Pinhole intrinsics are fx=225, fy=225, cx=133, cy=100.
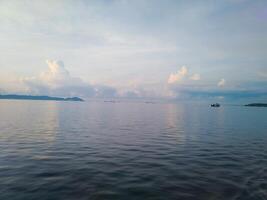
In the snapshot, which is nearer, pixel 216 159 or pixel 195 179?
pixel 195 179

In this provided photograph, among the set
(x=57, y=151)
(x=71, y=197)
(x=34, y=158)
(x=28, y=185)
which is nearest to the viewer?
(x=71, y=197)

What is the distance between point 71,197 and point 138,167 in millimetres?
9438

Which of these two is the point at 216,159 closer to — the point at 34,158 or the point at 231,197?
the point at 231,197

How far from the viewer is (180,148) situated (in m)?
34.7

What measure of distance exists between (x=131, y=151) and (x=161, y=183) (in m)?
13.2

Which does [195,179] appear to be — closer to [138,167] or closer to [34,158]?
[138,167]

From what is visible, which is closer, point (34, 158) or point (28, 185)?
point (28, 185)

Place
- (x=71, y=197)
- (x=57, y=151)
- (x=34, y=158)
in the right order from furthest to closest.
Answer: (x=57, y=151) → (x=34, y=158) → (x=71, y=197)

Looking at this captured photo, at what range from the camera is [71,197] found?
15992 millimetres

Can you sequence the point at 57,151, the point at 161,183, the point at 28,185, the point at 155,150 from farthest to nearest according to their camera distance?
the point at 155,150
the point at 57,151
the point at 161,183
the point at 28,185

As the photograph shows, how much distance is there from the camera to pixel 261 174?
73.3 ft

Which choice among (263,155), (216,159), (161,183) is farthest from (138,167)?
(263,155)

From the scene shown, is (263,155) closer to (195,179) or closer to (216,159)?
(216,159)

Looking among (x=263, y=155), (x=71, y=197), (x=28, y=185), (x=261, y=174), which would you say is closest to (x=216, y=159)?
(x=261, y=174)
